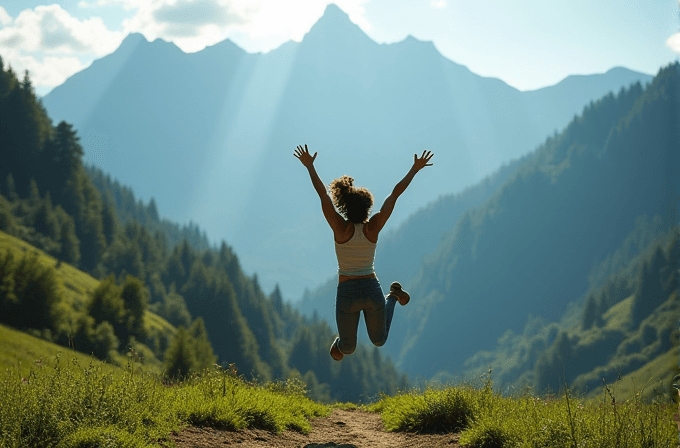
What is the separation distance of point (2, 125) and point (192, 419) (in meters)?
118

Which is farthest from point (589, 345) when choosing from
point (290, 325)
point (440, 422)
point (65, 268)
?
point (440, 422)

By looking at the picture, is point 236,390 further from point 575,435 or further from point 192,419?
point 575,435

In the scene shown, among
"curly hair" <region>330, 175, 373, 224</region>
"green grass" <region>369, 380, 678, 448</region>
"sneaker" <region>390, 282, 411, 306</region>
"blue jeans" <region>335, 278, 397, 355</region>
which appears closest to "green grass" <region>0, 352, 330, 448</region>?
"blue jeans" <region>335, 278, 397, 355</region>

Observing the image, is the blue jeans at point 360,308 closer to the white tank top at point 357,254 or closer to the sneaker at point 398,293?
the white tank top at point 357,254

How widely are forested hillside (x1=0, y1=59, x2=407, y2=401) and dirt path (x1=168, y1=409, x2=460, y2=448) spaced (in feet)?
195

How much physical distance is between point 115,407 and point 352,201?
13.3ft

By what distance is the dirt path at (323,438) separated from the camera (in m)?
6.88

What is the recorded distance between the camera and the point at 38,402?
240 inches

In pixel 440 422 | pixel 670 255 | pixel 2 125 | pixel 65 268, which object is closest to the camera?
pixel 440 422

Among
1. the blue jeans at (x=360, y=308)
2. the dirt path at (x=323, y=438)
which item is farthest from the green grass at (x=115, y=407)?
the blue jeans at (x=360, y=308)

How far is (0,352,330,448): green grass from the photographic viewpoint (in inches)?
226

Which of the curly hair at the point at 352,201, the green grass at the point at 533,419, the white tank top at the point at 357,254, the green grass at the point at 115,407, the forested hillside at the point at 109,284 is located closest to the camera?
the green grass at the point at 533,419

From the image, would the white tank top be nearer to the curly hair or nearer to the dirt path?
the curly hair

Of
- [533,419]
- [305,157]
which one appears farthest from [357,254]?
[533,419]
